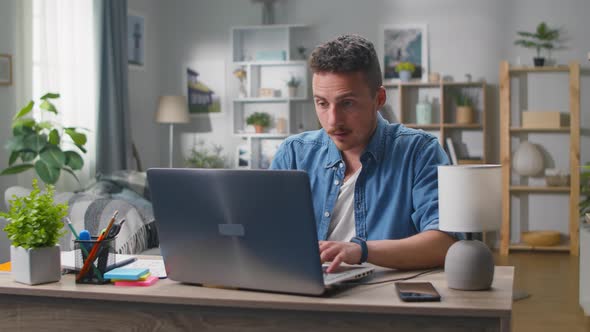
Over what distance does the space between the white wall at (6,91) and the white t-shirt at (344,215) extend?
137 inches

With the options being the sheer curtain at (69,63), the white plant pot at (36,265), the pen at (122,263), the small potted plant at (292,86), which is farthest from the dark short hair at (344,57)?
the small potted plant at (292,86)

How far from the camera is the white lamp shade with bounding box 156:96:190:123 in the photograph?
23.1 feet

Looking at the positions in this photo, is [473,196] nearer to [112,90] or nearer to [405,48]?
[112,90]

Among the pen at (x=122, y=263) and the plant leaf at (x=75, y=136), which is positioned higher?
the plant leaf at (x=75, y=136)

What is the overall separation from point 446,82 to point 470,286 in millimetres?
5496

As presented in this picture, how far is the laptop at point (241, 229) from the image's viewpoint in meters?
1.55

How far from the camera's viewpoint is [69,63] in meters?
5.83

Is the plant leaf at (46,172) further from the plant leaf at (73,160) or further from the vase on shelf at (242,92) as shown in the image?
the vase on shelf at (242,92)

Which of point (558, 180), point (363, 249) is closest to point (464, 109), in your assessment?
point (558, 180)

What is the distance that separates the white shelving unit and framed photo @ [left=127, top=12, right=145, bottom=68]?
33.0 inches

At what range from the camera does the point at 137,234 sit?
418cm

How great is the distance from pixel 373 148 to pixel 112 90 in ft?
14.5

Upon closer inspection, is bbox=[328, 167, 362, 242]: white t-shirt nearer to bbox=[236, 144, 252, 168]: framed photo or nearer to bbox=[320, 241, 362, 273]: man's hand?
bbox=[320, 241, 362, 273]: man's hand

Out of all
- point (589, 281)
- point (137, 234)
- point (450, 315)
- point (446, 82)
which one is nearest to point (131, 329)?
point (450, 315)
